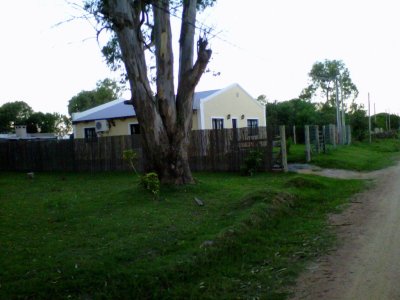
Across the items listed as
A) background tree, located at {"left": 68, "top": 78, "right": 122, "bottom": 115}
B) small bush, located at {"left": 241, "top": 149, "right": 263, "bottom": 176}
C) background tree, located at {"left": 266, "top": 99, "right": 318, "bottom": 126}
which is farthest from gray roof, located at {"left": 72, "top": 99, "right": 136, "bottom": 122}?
background tree, located at {"left": 68, "top": 78, "right": 122, "bottom": 115}

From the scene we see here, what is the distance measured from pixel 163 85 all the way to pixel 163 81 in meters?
0.11

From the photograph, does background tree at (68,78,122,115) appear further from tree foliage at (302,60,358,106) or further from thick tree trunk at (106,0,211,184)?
thick tree trunk at (106,0,211,184)

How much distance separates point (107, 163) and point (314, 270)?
15383mm

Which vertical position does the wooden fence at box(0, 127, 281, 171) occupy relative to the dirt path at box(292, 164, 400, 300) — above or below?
above

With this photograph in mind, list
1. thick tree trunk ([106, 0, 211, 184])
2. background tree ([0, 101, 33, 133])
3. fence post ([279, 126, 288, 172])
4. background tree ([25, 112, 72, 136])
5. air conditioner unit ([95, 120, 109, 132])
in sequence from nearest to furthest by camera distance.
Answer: thick tree trunk ([106, 0, 211, 184])
fence post ([279, 126, 288, 172])
air conditioner unit ([95, 120, 109, 132])
background tree ([25, 112, 72, 136])
background tree ([0, 101, 33, 133])

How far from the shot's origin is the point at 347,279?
5.45 m

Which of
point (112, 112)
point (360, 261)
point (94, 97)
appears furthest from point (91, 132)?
point (94, 97)

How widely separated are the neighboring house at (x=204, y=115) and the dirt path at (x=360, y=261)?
17.0 metres

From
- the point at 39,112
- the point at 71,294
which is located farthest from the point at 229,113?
the point at 39,112

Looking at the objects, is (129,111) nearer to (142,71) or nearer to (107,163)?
(107,163)

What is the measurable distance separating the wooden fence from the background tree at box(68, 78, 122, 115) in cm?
4453

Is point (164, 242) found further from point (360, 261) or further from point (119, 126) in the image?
point (119, 126)

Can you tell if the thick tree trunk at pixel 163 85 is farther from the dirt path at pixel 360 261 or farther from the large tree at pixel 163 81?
the dirt path at pixel 360 261

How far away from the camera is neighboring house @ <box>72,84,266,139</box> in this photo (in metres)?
26.8
